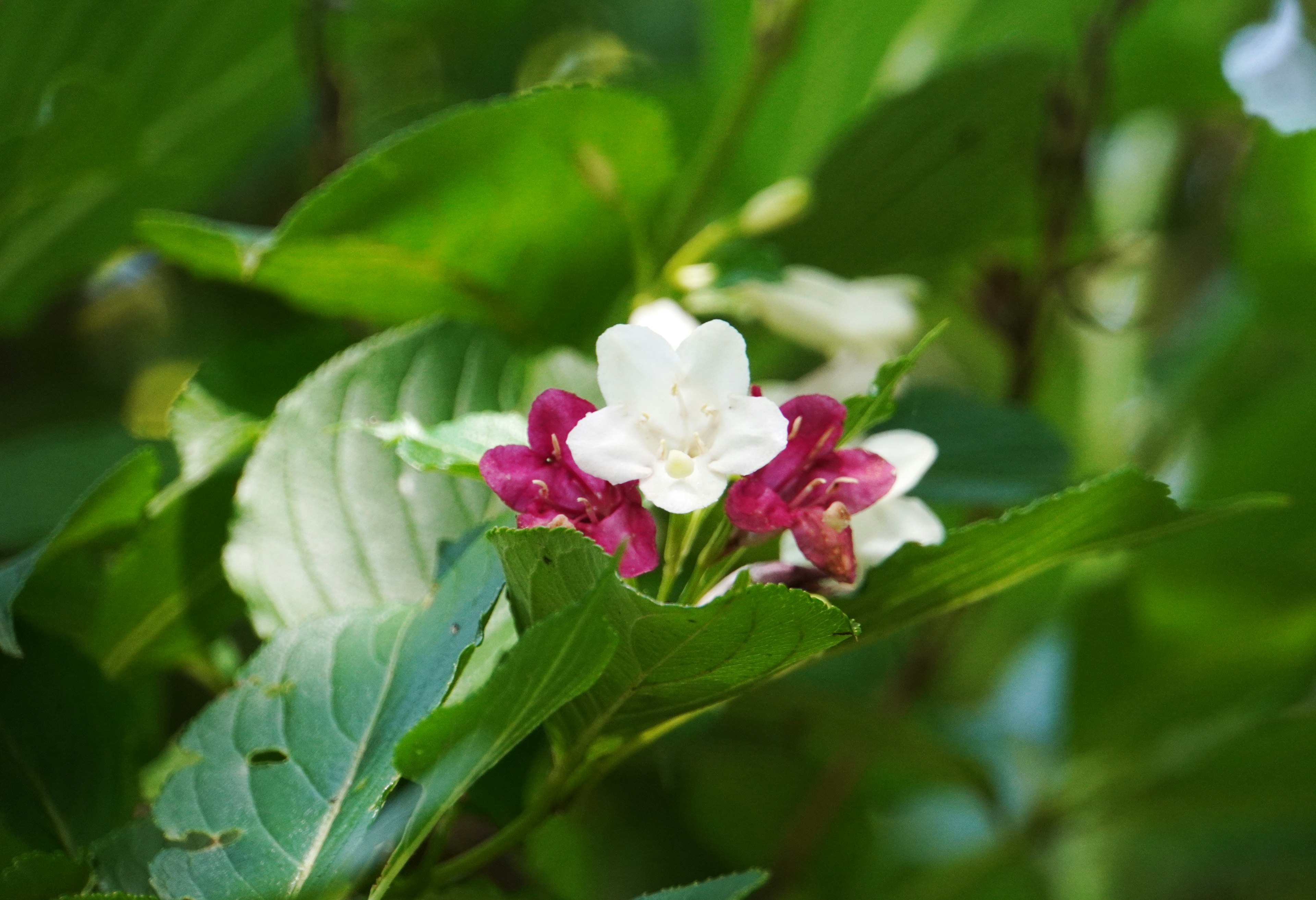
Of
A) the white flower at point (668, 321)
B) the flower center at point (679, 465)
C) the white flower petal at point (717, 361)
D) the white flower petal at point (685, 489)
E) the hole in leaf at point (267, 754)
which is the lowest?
the hole in leaf at point (267, 754)

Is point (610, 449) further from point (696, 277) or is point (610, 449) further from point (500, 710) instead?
point (696, 277)

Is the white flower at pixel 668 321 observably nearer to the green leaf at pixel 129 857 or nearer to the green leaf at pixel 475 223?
the green leaf at pixel 475 223

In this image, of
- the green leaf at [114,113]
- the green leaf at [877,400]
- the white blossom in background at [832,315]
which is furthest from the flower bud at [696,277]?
the green leaf at [114,113]

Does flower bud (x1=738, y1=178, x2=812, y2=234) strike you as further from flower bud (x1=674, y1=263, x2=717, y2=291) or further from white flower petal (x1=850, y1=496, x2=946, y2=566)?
white flower petal (x1=850, y1=496, x2=946, y2=566)

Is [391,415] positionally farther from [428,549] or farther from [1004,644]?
[1004,644]

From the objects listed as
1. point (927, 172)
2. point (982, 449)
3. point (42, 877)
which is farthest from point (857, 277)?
point (42, 877)

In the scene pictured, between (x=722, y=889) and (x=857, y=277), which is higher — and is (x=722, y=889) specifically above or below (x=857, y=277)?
below
